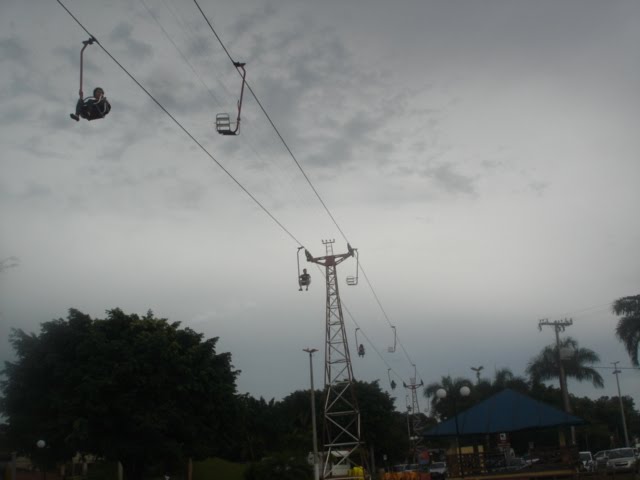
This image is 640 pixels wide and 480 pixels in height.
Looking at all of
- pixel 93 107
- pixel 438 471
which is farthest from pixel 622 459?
pixel 93 107

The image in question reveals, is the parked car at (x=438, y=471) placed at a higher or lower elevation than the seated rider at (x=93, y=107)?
lower

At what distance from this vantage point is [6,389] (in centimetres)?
3838

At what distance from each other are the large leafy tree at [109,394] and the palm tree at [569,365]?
40.8 m

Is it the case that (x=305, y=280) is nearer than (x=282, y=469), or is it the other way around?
(x=305, y=280)

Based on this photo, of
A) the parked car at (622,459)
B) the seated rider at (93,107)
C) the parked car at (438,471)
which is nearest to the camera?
the seated rider at (93,107)

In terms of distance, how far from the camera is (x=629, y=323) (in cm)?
4516

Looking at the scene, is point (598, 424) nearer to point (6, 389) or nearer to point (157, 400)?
point (157, 400)

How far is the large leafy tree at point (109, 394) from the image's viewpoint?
3756 cm

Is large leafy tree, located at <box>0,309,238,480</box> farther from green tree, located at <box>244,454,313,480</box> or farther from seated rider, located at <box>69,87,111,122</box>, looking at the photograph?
seated rider, located at <box>69,87,111,122</box>

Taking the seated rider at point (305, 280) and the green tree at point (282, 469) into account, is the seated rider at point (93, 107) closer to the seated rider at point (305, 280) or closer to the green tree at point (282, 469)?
the seated rider at point (305, 280)

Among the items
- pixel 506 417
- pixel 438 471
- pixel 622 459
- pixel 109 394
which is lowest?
pixel 438 471

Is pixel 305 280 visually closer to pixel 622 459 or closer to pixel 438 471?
pixel 622 459

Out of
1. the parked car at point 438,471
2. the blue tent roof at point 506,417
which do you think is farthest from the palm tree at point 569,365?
the blue tent roof at point 506,417

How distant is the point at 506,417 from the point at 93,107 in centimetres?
2643
